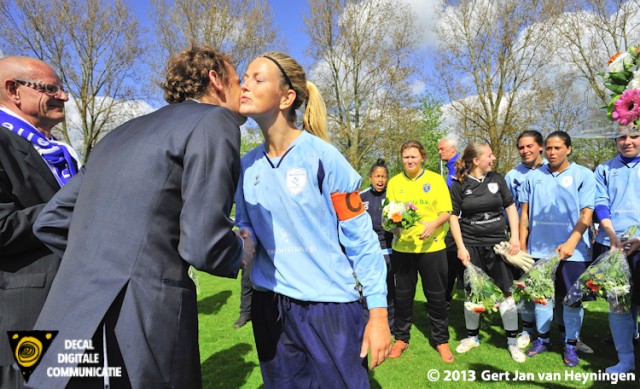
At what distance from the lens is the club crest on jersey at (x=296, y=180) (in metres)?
2.14

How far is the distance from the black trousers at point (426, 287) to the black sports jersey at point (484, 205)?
621 millimetres

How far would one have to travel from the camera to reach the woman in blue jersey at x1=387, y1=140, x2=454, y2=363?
5.07 m

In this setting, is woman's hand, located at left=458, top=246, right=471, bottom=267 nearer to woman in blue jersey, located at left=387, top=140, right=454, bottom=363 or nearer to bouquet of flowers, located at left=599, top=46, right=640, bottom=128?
woman in blue jersey, located at left=387, top=140, right=454, bottom=363

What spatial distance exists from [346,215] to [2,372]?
2120mm

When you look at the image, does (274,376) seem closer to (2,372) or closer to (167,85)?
(2,372)

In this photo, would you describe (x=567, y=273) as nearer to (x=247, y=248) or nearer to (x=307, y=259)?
(x=307, y=259)

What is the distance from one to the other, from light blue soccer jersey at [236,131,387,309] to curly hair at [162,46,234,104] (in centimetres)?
60

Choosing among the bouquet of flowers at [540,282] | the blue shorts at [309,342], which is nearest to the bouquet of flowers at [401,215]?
the bouquet of flowers at [540,282]

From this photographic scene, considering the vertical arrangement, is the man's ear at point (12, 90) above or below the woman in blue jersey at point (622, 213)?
above

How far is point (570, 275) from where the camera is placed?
4770mm

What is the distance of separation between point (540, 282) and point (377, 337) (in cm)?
337

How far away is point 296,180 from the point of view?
84.9 inches

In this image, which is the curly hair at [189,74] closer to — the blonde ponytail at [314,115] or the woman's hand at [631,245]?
the blonde ponytail at [314,115]

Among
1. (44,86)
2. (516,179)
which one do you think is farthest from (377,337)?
(516,179)
